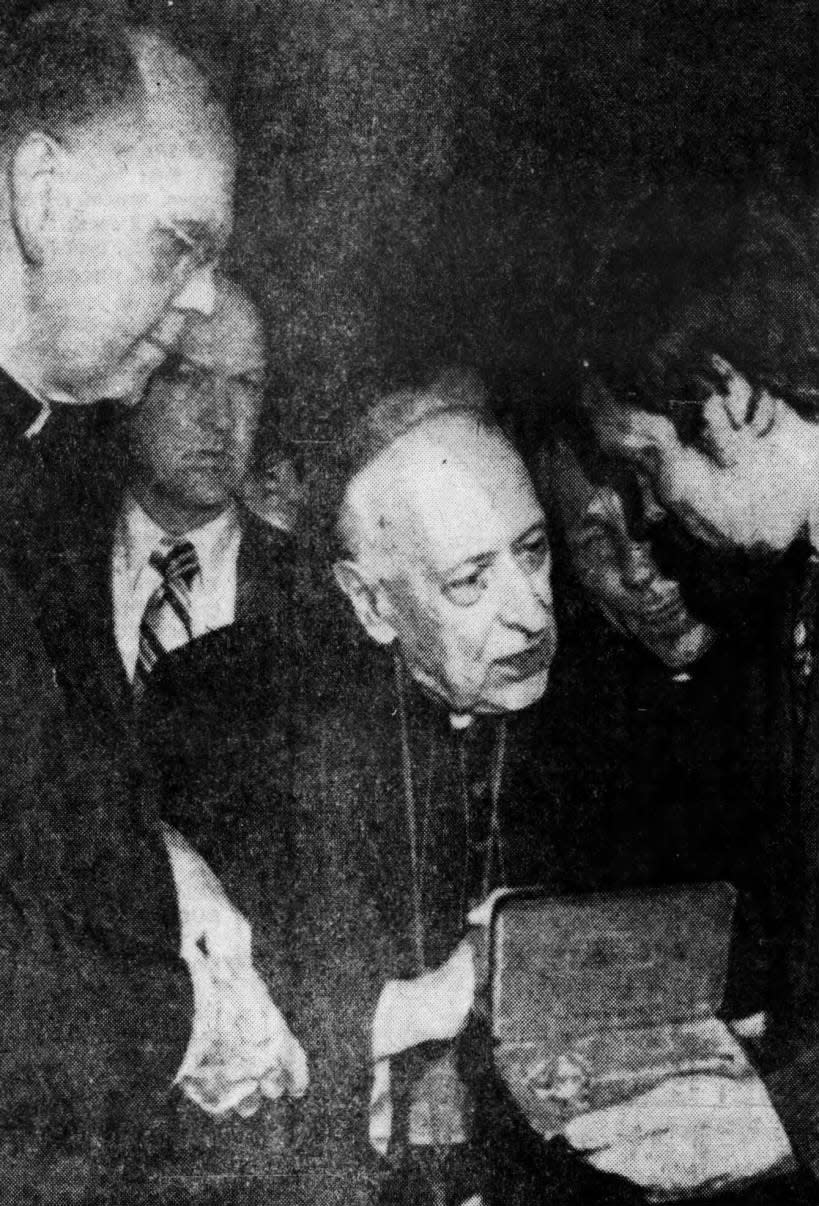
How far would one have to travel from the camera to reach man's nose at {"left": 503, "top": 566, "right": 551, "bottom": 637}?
3578 mm

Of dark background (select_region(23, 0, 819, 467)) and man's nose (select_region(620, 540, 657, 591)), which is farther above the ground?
dark background (select_region(23, 0, 819, 467))

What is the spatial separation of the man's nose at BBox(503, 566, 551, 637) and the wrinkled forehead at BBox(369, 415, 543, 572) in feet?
0.35

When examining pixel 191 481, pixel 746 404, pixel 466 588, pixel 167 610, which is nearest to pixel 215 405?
pixel 191 481

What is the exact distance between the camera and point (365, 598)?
3453mm

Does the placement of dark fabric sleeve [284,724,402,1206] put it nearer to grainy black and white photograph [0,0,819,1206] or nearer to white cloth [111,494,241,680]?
grainy black and white photograph [0,0,819,1206]

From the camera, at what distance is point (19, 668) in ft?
10.6

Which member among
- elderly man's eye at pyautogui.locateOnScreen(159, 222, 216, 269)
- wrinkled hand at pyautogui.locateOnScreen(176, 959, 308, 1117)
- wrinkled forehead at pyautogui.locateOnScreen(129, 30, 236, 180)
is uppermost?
wrinkled forehead at pyautogui.locateOnScreen(129, 30, 236, 180)

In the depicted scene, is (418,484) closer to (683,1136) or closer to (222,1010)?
(222,1010)

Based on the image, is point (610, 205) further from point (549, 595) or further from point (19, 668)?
point (19, 668)

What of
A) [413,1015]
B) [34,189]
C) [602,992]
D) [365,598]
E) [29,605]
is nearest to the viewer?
[34,189]

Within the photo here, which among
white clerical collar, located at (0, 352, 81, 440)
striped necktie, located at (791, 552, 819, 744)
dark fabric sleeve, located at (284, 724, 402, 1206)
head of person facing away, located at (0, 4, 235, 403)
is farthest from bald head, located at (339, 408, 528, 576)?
striped necktie, located at (791, 552, 819, 744)

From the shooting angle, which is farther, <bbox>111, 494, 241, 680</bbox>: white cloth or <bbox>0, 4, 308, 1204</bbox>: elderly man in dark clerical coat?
<bbox>111, 494, 241, 680</bbox>: white cloth

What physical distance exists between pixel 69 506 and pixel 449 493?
907 millimetres

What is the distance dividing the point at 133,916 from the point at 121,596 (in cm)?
75
